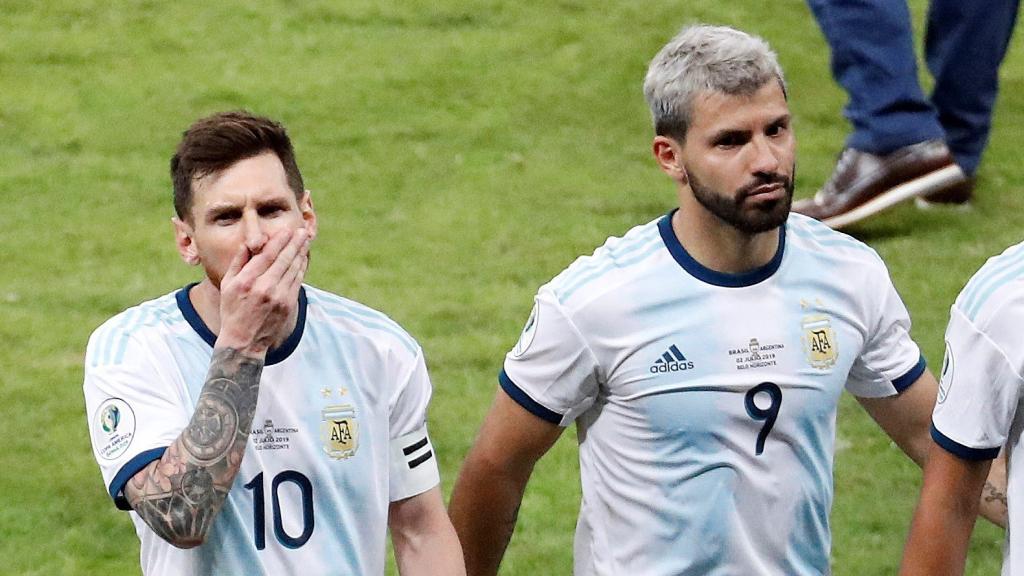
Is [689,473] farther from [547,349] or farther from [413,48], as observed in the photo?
[413,48]

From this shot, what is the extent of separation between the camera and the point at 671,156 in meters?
4.02

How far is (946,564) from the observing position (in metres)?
3.60

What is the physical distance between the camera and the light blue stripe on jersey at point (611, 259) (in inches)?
155

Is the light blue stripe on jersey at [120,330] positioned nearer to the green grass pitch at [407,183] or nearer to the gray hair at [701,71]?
the gray hair at [701,71]

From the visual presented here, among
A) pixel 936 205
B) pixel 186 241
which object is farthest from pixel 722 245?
pixel 936 205

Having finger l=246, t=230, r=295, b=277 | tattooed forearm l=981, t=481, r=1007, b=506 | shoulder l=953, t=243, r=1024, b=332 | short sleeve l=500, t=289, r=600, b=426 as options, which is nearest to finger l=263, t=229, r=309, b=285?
finger l=246, t=230, r=295, b=277

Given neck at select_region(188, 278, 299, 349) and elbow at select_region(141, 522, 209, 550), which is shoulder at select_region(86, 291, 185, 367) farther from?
elbow at select_region(141, 522, 209, 550)

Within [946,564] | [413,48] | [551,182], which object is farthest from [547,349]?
[413,48]

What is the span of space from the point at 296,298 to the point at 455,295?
477 centimetres

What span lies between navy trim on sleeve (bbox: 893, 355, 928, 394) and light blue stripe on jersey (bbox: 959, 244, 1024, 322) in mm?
592

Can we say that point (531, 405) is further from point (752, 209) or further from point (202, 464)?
point (202, 464)

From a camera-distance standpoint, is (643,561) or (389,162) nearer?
(643,561)

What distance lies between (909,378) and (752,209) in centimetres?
59

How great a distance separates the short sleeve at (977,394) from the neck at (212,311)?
127cm
